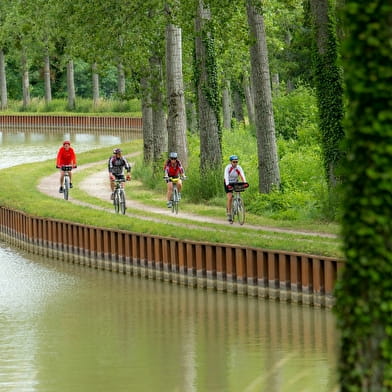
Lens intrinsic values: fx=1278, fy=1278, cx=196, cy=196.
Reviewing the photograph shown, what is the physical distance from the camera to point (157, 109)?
44.1m

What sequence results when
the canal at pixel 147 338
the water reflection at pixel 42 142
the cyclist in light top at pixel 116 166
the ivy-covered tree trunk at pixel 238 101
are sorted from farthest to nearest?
the ivy-covered tree trunk at pixel 238 101
the water reflection at pixel 42 142
the cyclist in light top at pixel 116 166
the canal at pixel 147 338

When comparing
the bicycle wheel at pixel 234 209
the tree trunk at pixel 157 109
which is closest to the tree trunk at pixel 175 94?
the tree trunk at pixel 157 109

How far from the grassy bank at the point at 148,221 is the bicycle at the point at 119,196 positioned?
34 cm

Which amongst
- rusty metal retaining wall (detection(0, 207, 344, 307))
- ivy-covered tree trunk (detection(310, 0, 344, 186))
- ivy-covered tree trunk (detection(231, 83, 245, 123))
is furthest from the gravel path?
ivy-covered tree trunk (detection(231, 83, 245, 123))

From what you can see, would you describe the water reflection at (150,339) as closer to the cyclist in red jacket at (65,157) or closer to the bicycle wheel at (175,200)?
the bicycle wheel at (175,200)

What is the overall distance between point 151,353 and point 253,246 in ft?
16.8

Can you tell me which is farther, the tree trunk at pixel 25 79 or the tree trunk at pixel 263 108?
the tree trunk at pixel 25 79

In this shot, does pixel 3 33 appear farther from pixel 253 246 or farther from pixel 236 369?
pixel 236 369

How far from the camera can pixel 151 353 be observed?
2292cm

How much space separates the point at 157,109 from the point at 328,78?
13574mm

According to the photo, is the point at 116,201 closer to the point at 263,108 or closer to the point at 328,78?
the point at 263,108

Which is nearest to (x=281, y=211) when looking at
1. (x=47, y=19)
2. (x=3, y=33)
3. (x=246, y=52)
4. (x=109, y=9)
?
(x=109, y=9)

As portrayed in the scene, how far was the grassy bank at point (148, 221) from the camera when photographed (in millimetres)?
27438

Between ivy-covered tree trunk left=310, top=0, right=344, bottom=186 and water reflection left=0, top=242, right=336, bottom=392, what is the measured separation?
5743 millimetres
